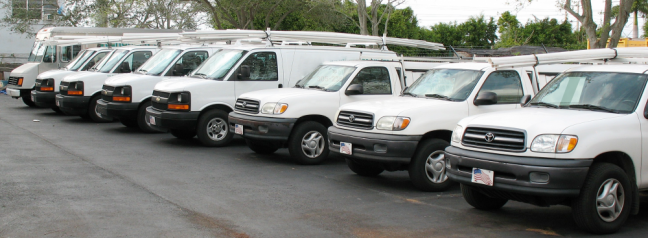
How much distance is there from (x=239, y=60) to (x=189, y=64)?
252 centimetres

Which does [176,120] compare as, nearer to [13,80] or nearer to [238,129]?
[238,129]

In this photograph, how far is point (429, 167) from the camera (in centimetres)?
827

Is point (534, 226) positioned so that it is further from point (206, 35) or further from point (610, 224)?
point (206, 35)

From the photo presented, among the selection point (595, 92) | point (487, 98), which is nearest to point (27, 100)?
point (487, 98)

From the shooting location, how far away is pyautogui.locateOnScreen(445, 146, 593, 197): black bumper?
588 centimetres

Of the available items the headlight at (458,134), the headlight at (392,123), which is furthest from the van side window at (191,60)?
the headlight at (458,134)

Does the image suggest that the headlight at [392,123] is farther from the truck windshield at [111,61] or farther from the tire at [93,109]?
the truck windshield at [111,61]

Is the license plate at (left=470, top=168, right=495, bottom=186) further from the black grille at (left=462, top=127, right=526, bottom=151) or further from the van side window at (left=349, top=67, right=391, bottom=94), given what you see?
the van side window at (left=349, top=67, right=391, bottom=94)

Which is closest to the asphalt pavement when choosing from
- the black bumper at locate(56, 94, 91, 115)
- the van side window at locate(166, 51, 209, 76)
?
the van side window at locate(166, 51, 209, 76)

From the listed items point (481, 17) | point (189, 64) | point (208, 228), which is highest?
point (481, 17)

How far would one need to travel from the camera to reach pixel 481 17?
4381 cm

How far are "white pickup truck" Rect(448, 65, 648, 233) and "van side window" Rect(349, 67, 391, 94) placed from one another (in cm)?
388

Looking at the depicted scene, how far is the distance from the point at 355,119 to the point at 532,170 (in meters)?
3.14

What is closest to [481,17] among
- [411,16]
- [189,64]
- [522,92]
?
[411,16]
